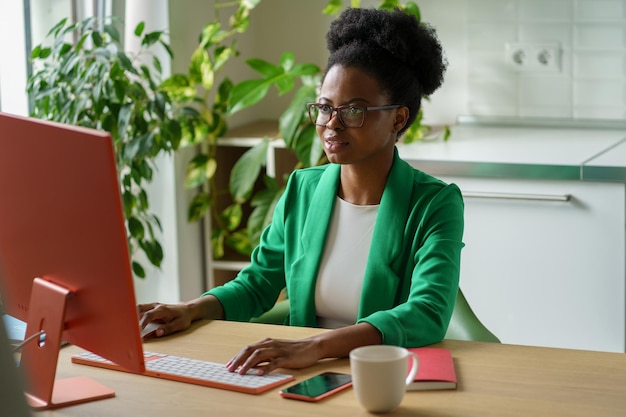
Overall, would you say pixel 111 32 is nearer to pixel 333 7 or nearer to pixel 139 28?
pixel 139 28

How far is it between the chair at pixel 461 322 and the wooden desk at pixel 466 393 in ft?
1.38

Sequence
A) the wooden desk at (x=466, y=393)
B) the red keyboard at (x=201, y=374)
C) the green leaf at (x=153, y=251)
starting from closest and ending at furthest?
the wooden desk at (x=466, y=393), the red keyboard at (x=201, y=374), the green leaf at (x=153, y=251)

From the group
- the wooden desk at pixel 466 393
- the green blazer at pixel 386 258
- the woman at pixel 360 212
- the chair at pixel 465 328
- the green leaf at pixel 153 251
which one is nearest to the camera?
the wooden desk at pixel 466 393

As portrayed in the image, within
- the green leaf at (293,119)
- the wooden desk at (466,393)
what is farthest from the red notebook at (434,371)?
the green leaf at (293,119)

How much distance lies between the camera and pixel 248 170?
3.44 m

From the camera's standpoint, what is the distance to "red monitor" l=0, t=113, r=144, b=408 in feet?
4.35

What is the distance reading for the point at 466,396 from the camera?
59.3 inches

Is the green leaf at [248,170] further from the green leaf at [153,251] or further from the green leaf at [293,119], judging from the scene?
the green leaf at [153,251]

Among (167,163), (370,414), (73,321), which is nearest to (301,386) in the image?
(370,414)

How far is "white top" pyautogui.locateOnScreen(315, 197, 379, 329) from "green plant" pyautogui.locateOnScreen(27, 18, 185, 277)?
1132mm

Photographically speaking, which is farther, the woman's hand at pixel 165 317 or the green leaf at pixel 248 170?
the green leaf at pixel 248 170

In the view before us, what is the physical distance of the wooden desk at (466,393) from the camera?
1.46 meters

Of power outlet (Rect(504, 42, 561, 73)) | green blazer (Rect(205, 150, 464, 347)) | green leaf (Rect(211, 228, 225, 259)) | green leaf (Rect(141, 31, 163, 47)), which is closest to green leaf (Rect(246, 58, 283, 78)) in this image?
green leaf (Rect(141, 31, 163, 47))

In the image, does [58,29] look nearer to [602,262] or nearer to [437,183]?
[437,183]
